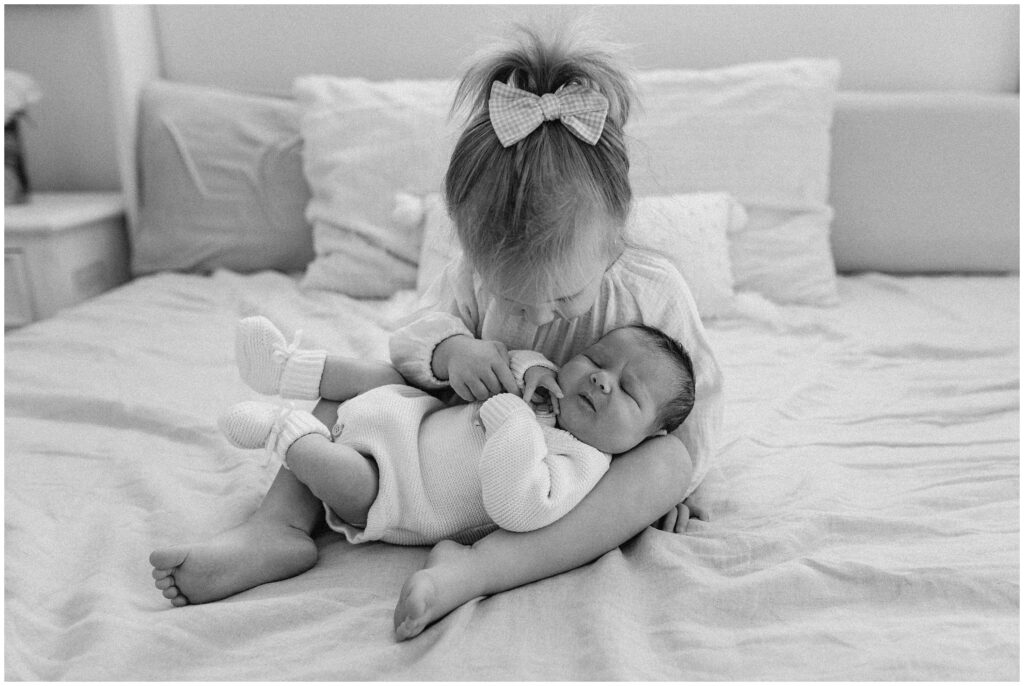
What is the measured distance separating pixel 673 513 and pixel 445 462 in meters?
0.27

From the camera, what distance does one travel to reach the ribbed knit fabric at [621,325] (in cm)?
98

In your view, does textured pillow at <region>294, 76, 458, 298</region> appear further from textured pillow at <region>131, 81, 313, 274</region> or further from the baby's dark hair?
the baby's dark hair

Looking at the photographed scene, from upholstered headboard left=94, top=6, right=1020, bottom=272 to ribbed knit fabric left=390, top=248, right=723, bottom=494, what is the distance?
3.66 feet

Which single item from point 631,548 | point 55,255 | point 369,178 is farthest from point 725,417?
point 55,255

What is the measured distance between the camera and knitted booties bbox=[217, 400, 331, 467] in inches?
34.5

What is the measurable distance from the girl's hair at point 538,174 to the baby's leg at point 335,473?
235 mm

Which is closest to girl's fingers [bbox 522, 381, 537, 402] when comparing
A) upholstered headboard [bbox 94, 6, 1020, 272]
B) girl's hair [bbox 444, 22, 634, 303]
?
girl's hair [bbox 444, 22, 634, 303]

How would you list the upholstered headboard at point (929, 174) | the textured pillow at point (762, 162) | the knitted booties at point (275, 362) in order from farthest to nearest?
the upholstered headboard at point (929, 174) → the textured pillow at point (762, 162) → the knitted booties at point (275, 362)

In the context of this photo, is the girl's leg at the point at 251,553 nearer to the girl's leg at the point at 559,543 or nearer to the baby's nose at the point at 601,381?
the girl's leg at the point at 559,543

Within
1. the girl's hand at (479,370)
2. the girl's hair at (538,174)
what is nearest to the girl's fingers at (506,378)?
the girl's hand at (479,370)

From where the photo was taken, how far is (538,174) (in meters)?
0.83

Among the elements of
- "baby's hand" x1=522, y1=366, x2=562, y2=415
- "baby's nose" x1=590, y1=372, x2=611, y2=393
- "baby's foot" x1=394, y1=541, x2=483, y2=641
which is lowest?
"baby's foot" x1=394, y1=541, x2=483, y2=641

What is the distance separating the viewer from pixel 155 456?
109 cm

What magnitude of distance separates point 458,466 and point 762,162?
1.16 metres
